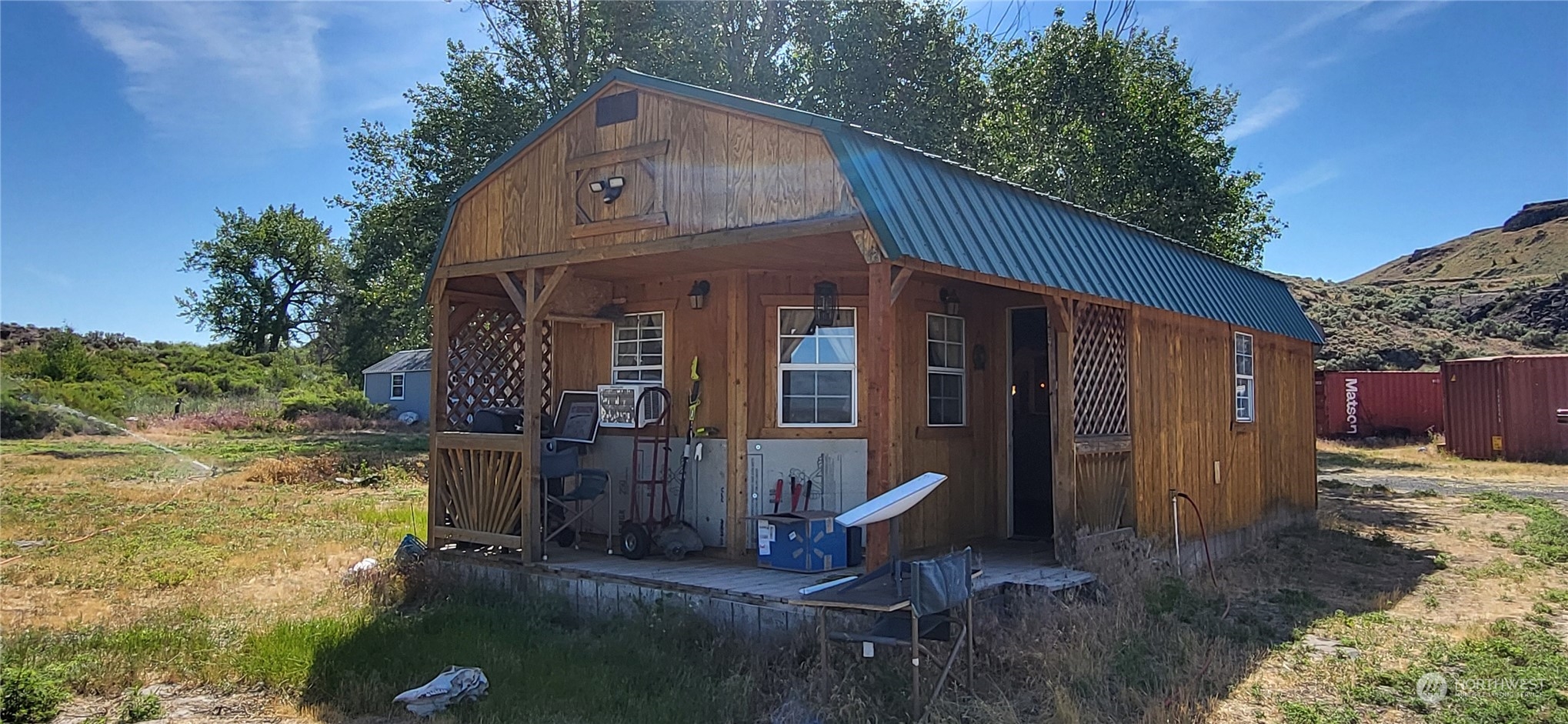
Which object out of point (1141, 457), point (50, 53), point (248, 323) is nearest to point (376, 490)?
point (50, 53)

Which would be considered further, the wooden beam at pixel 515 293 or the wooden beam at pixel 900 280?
the wooden beam at pixel 515 293

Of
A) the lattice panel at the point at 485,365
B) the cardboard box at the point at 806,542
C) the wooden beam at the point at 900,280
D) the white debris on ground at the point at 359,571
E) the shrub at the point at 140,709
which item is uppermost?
the wooden beam at the point at 900,280

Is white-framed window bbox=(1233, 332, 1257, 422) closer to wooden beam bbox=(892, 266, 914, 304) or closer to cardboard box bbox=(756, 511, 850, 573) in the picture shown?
cardboard box bbox=(756, 511, 850, 573)

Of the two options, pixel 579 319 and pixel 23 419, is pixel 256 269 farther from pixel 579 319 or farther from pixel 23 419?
pixel 579 319

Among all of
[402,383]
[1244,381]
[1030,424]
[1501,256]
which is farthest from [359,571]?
[1501,256]

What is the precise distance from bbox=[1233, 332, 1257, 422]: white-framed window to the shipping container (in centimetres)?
1384

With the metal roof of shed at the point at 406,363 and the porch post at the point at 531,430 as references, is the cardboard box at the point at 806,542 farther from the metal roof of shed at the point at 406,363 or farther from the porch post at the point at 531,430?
the metal roof of shed at the point at 406,363

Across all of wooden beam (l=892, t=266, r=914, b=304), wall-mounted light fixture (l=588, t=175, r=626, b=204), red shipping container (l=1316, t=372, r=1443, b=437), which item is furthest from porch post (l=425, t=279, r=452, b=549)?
red shipping container (l=1316, t=372, r=1443, b=437)

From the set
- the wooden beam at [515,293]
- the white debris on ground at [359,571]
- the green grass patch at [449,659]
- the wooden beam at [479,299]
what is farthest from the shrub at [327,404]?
the green grass patch at [449,659]

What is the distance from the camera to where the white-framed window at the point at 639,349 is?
8742 millimetres

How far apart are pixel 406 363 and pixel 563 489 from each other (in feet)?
111

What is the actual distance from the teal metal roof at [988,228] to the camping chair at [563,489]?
6.61 feet

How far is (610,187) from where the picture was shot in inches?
285

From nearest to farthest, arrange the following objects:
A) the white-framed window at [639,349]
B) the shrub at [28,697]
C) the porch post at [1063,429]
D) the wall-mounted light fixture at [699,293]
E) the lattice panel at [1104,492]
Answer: the shrub at [28,697] < the porch post at [1063,429] < the lattice panel at [1104,492] < the wall-mounted light fixture at [699,293] < the white-framed window at [639,349]
